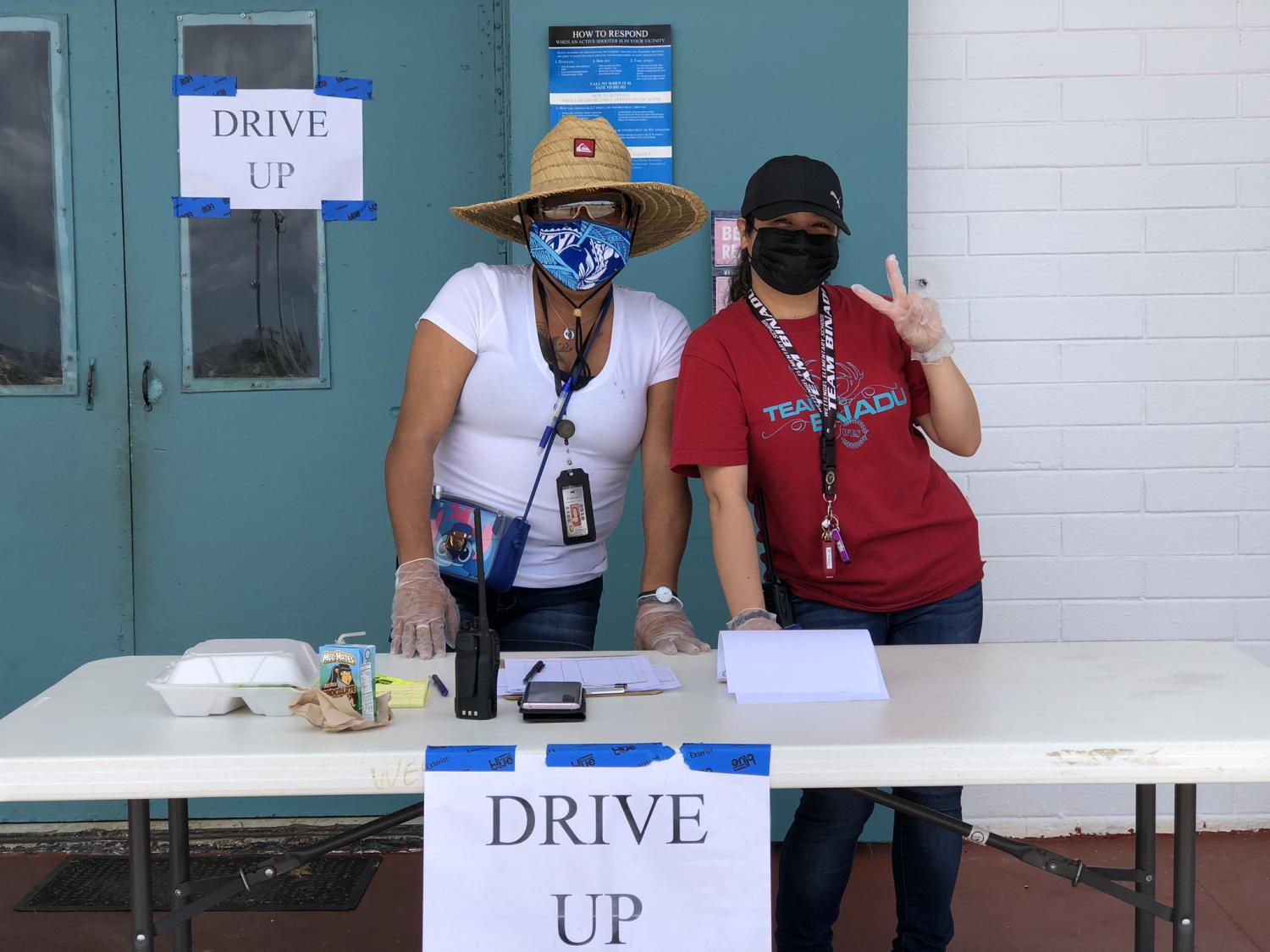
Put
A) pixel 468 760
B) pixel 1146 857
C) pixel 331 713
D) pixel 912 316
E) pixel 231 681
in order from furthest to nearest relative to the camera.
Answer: pixel 912 316 < pixel 1146 857 < pixel 231 681 < pixel 331 713 < pixel 468 760

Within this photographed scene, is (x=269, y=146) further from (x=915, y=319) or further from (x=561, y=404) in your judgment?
(x=915, y=319)

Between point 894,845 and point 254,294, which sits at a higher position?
point 254,294

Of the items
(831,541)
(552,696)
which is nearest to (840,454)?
(831,541)

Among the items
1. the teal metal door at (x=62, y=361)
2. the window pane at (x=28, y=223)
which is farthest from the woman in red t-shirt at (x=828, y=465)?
the window pane at (x=28, y=223)

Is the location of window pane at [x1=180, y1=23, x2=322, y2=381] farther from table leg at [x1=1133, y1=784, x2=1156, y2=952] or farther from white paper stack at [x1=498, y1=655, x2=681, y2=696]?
table leg at [x1=1133, y1=784, x2=1156, y2=952]

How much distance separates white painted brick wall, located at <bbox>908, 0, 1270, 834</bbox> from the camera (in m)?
3.41

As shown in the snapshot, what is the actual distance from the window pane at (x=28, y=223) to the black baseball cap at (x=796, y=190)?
2057 millimetres

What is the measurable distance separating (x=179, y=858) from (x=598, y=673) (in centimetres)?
76

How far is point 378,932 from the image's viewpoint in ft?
9.59

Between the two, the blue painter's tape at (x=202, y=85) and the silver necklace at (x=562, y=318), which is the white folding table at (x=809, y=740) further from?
the blue painter's tape at (x=202, y=85)

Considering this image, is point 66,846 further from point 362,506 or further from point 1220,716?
point 1220,716

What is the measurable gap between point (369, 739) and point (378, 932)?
1.38 meters

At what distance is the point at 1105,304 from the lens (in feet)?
11.4

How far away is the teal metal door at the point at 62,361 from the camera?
133 inches
